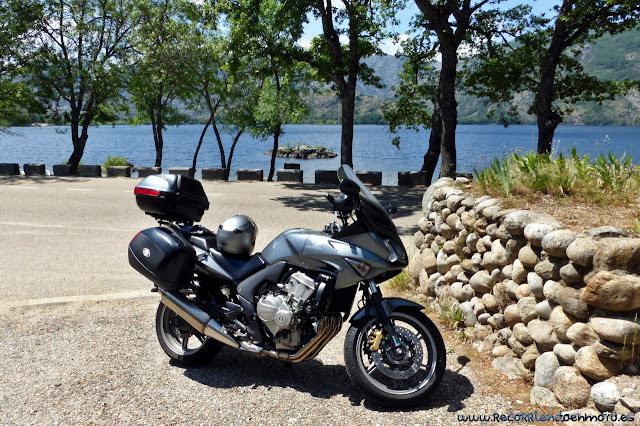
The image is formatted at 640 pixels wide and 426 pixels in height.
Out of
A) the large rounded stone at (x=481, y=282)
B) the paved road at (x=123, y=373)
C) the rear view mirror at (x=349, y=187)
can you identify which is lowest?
the paved road at (x=123, y=373)

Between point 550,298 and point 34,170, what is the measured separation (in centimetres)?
2237

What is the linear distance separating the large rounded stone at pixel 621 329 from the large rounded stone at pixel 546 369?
1.55ft

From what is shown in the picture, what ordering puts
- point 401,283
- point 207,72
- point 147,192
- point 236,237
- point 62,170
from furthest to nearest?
point 207,72, point 62,170, point 401,283, point 147,192, point 236,237

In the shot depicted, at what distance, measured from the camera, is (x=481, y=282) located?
5004 millimetres

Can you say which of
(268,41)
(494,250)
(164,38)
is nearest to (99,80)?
(164,38)

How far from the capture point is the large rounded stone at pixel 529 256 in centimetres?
422

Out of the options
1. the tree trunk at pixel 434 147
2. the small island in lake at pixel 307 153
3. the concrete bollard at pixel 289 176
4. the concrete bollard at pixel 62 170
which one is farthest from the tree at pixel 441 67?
the small island in lake at pixel 307 153

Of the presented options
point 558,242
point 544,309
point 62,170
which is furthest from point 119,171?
point 558,242

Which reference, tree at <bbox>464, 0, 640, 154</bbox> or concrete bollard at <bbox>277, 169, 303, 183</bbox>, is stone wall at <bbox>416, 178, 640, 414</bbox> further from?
concrete bollard at <bbox>277, 169, 303, 183</bbox>

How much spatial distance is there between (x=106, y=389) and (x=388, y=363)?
2.07 meters

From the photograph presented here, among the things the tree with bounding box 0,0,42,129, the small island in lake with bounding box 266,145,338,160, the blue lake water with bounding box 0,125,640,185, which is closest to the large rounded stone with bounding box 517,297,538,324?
the blue lake water with bounding box 0,125,640,185

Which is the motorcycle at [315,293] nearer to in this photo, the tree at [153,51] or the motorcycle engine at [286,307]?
the motorcycle engine at [286,307]

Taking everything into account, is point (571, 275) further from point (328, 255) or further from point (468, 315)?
point (328, 255)

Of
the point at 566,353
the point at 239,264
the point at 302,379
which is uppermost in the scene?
the point at 239,264
